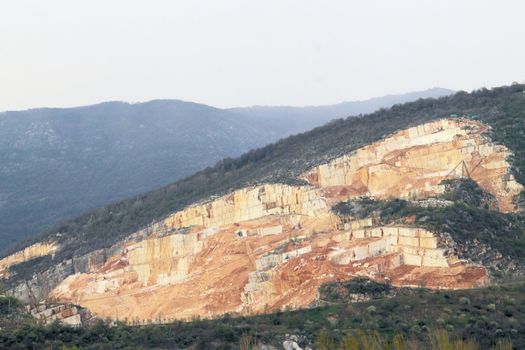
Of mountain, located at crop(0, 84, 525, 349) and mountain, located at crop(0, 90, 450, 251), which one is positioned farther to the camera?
mountain, located at crop(0, 90, 450, 251)

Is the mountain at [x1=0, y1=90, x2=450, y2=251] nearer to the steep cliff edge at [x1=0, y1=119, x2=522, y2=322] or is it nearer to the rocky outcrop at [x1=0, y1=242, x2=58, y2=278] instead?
the rocky outcrop at [x1=0, y1=242, x2=58, y2=278]

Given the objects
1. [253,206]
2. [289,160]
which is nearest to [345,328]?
[253,206]

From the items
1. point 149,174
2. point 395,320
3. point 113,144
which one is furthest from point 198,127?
point 395,320

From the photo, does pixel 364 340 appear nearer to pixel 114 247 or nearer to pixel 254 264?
pixel 254 264

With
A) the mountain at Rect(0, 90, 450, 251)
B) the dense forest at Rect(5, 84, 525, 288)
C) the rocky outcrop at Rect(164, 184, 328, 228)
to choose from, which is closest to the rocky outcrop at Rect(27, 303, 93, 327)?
the rocky outcrop at Rect(164, 184, 328, 228)

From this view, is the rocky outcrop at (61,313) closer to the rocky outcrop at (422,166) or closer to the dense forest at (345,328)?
the dense forest at (345,328)

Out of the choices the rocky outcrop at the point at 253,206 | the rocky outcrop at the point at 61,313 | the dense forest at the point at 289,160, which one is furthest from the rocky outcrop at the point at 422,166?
the rocky outcrop at the point at 61,313

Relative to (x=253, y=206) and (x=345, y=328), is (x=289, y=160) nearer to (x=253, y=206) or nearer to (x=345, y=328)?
(x=253, y=206)
